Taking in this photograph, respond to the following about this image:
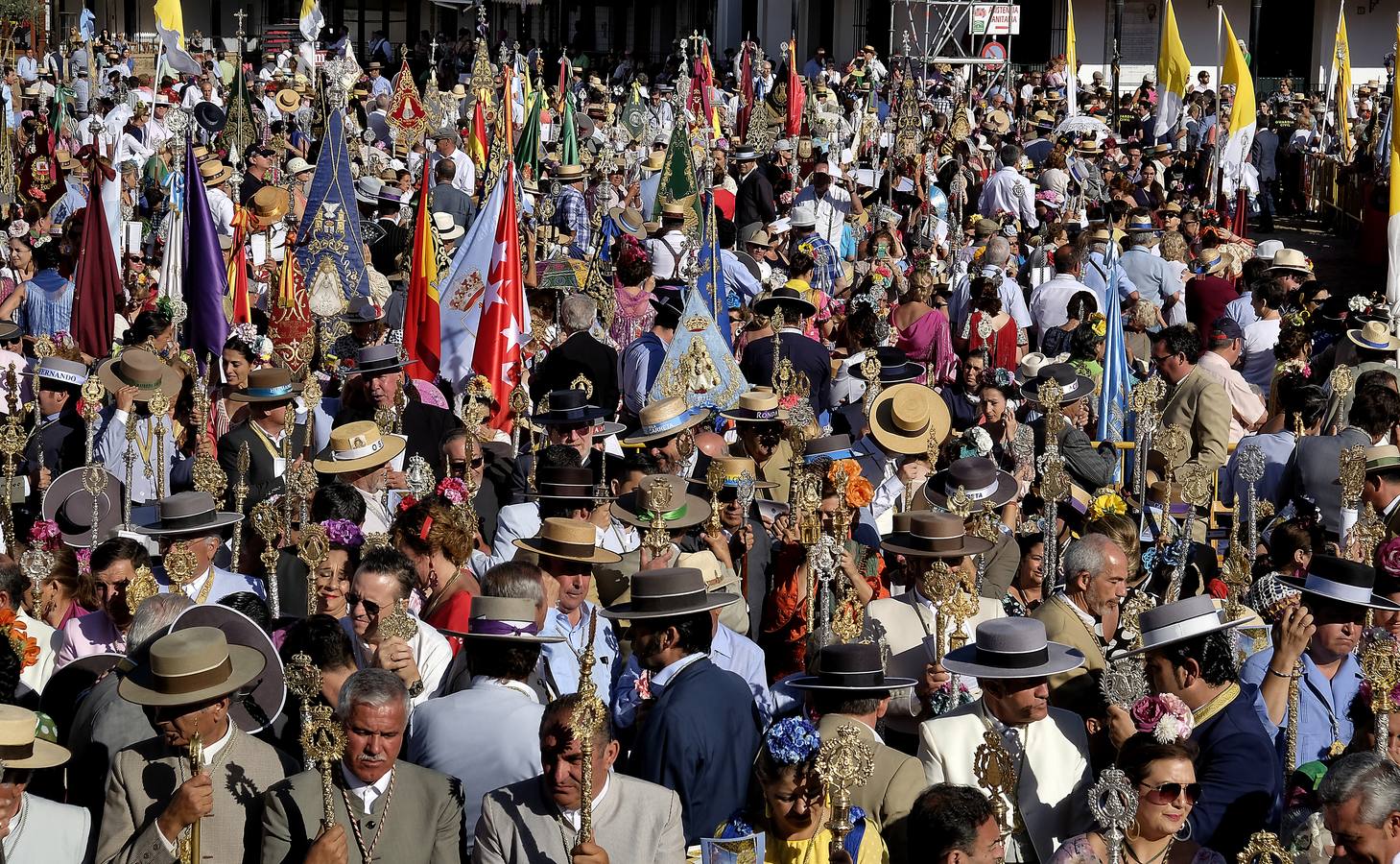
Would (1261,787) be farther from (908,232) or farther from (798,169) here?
(798,169)

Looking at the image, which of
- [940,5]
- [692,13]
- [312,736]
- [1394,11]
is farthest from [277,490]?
[692,13]

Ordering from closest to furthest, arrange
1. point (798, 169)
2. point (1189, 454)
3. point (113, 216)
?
point (1189, 454) < point (113, 216) < point (798, 169)

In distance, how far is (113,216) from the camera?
544 inches

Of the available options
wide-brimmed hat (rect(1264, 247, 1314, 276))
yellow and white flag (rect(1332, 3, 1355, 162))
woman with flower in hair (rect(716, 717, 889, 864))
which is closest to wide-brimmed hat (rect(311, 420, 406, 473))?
woman with flower in hair (rect(716, 717, 889, 864))

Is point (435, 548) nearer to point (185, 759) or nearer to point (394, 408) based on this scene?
point (185, 759)

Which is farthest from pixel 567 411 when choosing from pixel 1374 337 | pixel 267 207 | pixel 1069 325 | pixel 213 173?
pixel 213 173

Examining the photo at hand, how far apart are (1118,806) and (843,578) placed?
2.24 metres

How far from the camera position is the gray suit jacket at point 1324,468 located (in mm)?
8320

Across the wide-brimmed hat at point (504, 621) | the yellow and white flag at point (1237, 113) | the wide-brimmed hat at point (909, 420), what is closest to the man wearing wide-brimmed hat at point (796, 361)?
the wide-brimmed hat at point (909, 420)

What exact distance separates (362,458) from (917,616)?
2.88m

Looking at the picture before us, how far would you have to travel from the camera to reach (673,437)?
8.71m

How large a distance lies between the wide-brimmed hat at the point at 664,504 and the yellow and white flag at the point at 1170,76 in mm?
17539

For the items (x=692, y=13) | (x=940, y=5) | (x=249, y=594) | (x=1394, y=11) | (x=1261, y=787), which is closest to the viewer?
(x=1261, y=787)

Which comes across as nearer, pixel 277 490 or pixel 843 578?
pixel 843 578
